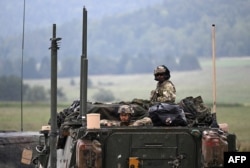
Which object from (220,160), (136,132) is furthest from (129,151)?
(220,160)

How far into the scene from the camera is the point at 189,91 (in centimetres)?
6288

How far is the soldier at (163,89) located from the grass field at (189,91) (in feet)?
61.6

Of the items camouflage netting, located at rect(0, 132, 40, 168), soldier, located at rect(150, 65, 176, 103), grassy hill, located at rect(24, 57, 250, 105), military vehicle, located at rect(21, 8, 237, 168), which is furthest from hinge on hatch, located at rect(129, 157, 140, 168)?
grassy hill, located at rect(24, 57, 250, 105)

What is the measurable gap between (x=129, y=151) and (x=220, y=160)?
4.21ft

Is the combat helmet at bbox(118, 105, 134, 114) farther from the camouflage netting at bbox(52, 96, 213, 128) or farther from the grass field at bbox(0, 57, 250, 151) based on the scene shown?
the grass field at bbox(0, 57, 250, 151)

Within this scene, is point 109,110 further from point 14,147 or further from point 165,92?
point 14,147

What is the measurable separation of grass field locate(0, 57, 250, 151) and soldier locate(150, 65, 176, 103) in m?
18.8

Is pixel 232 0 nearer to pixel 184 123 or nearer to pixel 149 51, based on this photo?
pixel 149 51

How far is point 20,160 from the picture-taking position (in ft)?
69.7

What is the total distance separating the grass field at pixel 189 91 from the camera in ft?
147

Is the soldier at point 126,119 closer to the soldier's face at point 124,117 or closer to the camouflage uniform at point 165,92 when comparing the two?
the soldier's face at point 124,117

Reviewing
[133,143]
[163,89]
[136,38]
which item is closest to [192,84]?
[136,38]

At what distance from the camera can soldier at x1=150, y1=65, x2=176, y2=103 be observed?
17.1 m

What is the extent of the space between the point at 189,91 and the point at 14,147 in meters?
41.9
